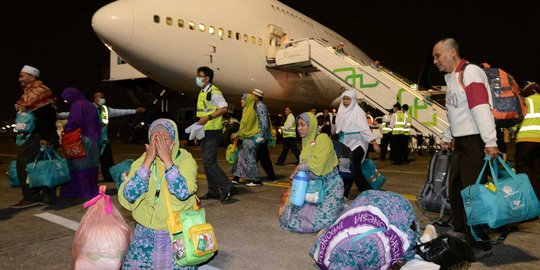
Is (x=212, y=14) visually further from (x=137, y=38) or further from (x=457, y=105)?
(x=457, y=105)

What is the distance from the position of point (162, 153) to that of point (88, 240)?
717mm

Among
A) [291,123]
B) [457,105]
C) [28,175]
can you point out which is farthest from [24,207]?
[291,123]

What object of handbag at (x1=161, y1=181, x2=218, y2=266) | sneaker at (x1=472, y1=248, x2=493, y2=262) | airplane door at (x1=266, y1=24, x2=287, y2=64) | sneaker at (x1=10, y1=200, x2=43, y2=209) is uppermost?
airplane door at (x1=266, y1=24, x2=287, y2=64)

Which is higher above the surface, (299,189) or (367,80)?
(367,80)

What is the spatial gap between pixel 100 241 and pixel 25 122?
3.34 metres

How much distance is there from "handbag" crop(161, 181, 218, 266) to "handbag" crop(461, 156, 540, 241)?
2.04 metres

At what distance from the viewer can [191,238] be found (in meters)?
2.28

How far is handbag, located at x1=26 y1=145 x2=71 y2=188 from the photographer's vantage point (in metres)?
5.04

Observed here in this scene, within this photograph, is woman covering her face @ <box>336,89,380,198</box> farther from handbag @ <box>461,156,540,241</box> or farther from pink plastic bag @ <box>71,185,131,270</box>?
pink plastic bag @ <box>71,185,131,270</box>

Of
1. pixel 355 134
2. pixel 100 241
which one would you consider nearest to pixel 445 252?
pixel 100 241

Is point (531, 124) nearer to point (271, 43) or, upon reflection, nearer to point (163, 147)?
point (163, 147)

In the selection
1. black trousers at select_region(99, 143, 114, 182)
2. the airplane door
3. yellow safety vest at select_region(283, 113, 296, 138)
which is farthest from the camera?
the airplane door

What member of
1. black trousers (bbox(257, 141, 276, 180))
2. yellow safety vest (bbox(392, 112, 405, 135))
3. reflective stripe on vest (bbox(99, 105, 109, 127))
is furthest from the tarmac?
yellow safety vest (bbox(392, 112, 405, 135))

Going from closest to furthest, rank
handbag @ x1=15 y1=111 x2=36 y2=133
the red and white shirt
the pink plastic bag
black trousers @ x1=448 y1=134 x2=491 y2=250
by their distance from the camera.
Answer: the pink plastic bag, the red and white shirt, black trousers @ x1=448 y1=134 x2=491 y2=250, handbag @ x1=15 y1=111 x2=36 y2=133
